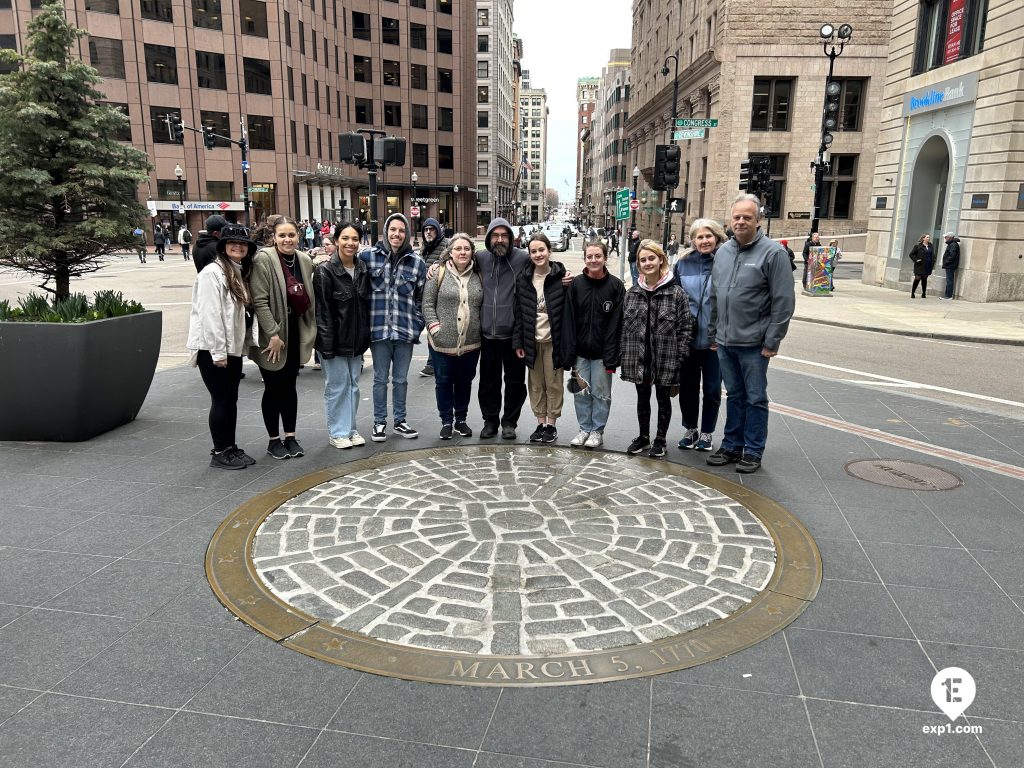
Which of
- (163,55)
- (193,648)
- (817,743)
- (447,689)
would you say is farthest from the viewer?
(163,55)

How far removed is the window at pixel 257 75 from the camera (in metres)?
48.9

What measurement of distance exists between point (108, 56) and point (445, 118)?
31661 millimetres

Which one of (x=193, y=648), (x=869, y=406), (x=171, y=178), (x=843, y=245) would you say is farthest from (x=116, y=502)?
(x=171, y=178)

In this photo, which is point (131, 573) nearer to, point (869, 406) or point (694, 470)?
point (694, 470)

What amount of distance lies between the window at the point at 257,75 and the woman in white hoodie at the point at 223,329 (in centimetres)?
4997

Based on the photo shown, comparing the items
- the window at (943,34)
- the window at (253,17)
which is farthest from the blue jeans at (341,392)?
the window at (253,17)

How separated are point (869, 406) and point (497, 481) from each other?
17.0 feet

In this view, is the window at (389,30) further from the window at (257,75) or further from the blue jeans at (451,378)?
the blue jeans at (451,378)

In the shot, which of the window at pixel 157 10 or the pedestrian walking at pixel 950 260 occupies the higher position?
the window at pixel 157 10

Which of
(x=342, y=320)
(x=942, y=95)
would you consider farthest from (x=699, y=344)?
(x=942, y=95)

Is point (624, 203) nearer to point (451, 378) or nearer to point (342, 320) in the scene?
point (451, 378)

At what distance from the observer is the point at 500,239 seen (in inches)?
254

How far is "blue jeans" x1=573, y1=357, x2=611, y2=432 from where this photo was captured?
6.50 meters

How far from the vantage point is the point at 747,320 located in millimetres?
5781
